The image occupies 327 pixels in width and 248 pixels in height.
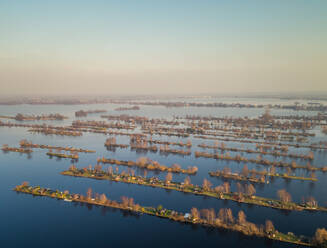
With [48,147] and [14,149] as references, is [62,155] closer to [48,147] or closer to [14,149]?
[48,147]

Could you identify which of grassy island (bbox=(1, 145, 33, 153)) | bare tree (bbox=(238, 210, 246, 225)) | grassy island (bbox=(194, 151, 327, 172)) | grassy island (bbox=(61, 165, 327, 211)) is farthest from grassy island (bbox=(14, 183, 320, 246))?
grassy island (bbox=(1, 145, 33, 153))

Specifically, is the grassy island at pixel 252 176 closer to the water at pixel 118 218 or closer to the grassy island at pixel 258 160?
the water at pixel 118 218

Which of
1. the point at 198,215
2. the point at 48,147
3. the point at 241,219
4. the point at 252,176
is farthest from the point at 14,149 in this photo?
the point at 241,219

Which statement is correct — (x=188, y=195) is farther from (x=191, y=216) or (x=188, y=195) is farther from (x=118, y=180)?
(x=118, y=180)

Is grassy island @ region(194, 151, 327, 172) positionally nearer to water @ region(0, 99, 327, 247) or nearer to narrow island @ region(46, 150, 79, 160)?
water @ region(0, 99, 327, 247)

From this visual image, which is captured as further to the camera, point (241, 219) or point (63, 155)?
point (63, 155)

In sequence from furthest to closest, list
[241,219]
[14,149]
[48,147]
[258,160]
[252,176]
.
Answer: [48,147] < [14,149] < [258,160] < [252,176] < [241,219]
